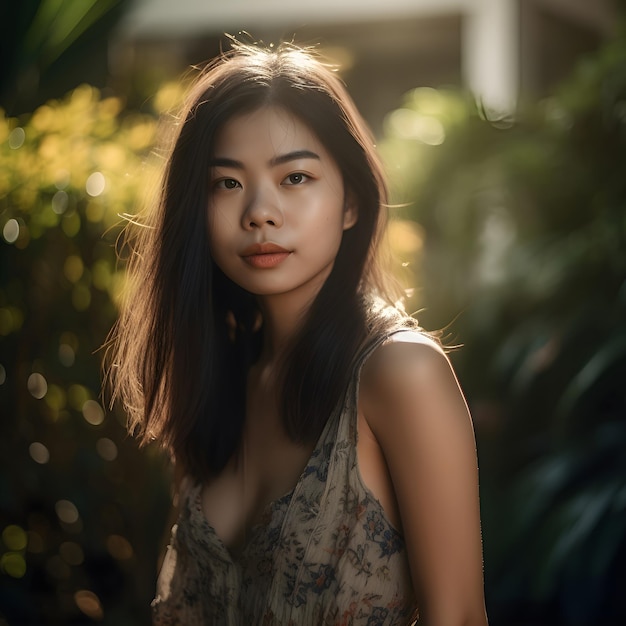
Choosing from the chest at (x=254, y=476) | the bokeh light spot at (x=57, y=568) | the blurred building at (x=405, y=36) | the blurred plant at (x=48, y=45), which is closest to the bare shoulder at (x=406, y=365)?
the chest at (x=254, y=476)

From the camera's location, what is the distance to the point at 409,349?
170 centimetres

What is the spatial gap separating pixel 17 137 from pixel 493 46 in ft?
15.2

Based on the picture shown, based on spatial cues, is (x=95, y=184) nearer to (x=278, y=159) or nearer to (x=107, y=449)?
(x=107, y=449)

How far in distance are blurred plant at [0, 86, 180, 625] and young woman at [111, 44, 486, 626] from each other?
3.90ft

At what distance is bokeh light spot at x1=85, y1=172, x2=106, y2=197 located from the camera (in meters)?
3.32

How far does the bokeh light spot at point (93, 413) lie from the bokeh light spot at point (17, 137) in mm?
947

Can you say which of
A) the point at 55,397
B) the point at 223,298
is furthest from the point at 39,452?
the point at 223,298

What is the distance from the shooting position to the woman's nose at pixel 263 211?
176 cm

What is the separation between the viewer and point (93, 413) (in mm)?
3475

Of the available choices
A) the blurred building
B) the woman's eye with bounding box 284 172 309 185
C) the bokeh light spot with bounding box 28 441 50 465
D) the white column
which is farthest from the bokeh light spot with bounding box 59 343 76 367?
the white column

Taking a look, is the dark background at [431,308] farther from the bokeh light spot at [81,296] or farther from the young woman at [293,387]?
the young woman at [293,387]

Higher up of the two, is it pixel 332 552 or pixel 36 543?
pixel 332 552

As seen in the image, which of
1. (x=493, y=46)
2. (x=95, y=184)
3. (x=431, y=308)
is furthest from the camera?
(x=493, y=46)

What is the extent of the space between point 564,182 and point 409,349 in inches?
107
